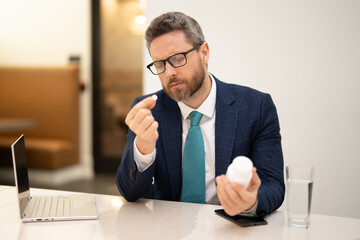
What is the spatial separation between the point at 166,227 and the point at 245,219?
24 cm

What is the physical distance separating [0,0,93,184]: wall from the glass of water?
3.92 metres

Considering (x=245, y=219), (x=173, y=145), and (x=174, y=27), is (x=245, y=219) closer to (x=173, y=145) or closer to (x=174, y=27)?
(x=173, y=145)

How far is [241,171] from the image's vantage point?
0.89 m

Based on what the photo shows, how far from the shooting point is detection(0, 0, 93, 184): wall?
465cm

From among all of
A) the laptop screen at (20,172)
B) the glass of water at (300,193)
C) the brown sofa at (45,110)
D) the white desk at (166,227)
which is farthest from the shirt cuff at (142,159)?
the brown sofa at (45,110)

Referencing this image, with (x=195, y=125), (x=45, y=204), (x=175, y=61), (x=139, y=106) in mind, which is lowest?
(x=45, y=204)

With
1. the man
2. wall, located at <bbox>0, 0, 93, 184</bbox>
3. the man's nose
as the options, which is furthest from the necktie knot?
wall, located at <bbox>0, 0, 93, 184</bbox>

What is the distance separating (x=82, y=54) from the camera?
4664mm

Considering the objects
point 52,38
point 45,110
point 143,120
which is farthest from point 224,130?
point 52,38

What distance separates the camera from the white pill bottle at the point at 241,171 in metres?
0.88

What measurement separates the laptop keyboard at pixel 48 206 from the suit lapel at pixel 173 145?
1.34 ft

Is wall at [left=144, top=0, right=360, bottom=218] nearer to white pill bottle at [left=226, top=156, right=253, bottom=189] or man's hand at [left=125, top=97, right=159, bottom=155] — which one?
man's hand at [left=125, top=97, right=159, bottom=155]

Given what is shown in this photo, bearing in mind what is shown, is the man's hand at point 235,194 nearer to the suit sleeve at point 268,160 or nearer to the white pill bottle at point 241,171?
the white pill bottle at point 241,171

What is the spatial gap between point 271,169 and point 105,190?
119 inches
